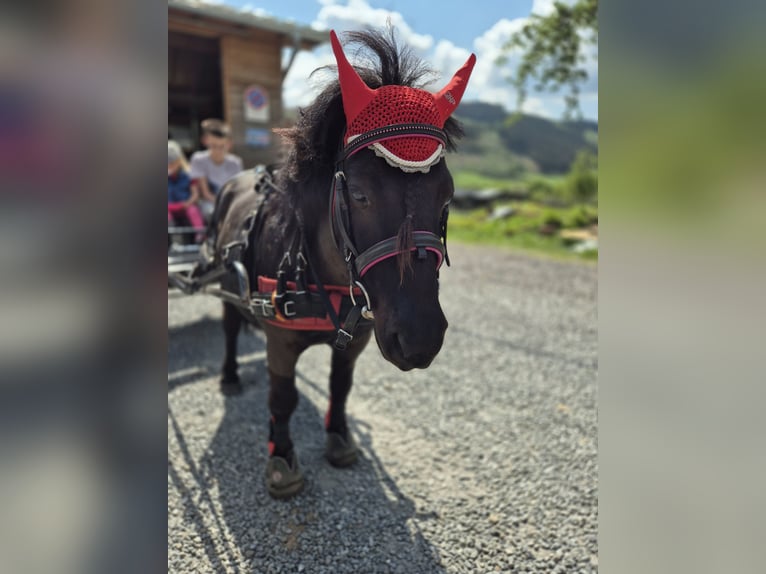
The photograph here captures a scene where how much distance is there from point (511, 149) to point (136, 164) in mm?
69105

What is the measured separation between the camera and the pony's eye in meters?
1.71

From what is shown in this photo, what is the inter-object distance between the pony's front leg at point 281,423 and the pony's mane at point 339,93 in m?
1.01

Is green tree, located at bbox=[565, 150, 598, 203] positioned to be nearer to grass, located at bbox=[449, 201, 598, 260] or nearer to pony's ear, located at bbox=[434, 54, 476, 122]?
grass, located at bbox=[449, 201, 598, 260]

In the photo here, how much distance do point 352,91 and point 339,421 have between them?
82.8 inches

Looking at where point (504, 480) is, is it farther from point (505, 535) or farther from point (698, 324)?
point (698, 324)

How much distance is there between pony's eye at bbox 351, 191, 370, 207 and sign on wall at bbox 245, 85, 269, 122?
833 cm

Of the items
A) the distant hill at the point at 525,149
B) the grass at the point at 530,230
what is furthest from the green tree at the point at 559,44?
the distant hill at the point at 525,149

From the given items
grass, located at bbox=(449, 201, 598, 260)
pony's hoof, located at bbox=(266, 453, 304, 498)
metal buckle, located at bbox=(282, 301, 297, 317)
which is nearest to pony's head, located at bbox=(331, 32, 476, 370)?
metal buckle, located at bbox=(282, 301, 297, 317)

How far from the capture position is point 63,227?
27.4 inches

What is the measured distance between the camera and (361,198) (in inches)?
67.9

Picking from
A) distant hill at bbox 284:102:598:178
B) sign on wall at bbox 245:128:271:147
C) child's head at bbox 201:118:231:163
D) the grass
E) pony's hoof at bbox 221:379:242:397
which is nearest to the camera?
pony's hoof at bbox 221:379:242:397

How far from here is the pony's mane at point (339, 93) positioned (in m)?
1.97

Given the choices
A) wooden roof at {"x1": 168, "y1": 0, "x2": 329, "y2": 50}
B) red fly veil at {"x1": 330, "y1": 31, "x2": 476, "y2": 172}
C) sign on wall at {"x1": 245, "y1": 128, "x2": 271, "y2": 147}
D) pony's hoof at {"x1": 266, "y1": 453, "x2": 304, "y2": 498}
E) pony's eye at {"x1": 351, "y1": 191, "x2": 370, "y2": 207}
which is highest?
wooden roof at {"x1": 168, "y1": 0, "x2": 329, "y2": 50}

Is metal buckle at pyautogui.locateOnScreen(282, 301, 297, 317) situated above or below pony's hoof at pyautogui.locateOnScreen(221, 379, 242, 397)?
above
